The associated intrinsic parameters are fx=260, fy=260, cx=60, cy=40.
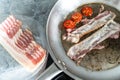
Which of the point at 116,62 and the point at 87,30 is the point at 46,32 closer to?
the point at 87,30

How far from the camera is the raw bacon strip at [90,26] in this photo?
801 mm

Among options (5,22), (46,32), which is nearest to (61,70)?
(46,32)

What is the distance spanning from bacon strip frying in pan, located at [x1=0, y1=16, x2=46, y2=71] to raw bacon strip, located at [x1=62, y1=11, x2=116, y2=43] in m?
0.10

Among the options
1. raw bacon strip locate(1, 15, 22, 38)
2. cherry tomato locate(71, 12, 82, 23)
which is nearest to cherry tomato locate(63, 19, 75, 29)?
cherry tomato locate(71, 12, 82, 23)

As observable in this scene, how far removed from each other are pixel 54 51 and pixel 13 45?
126mm

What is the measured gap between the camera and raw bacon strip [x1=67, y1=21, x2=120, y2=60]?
2.52 feet

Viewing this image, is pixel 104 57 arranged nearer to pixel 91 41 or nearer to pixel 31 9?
pixel 91 41

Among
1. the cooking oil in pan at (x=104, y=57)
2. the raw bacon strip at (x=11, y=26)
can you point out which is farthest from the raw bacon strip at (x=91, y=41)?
the raw bacon strip at (x=11, y=26)

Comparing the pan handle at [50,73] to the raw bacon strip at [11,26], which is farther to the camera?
the raw bacon strip at [11,26]

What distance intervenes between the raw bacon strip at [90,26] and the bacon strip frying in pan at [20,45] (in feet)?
0.32

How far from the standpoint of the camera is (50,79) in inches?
27.2

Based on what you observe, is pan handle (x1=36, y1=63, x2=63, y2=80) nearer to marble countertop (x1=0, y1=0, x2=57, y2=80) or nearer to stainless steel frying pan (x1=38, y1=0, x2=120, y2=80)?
stainless steel frying pan (x1=38, y1=0, x2=120, y2=80)

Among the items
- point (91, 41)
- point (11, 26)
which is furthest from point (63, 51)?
point (11, 26)

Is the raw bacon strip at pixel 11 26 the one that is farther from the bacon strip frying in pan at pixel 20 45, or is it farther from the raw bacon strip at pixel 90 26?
the raw bacon strip at pixel 90 26
